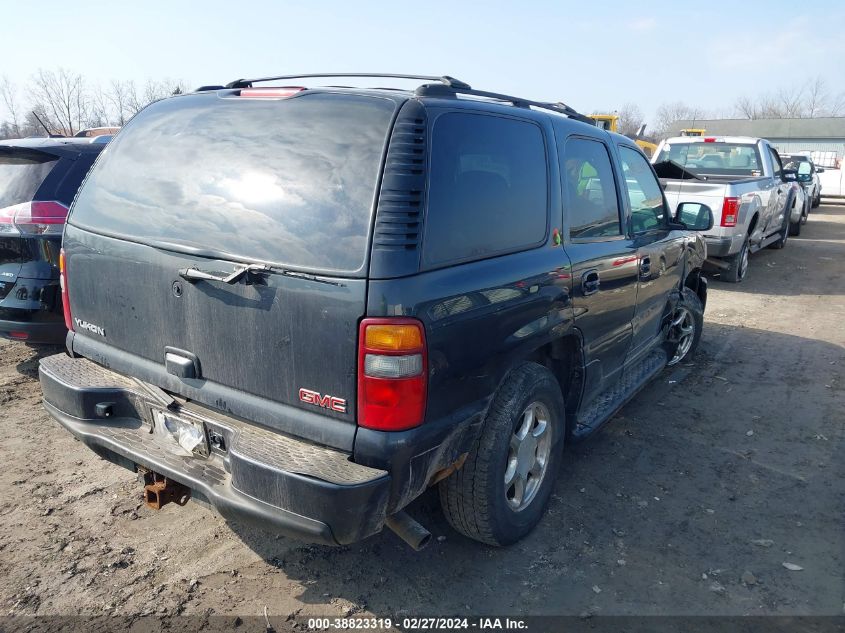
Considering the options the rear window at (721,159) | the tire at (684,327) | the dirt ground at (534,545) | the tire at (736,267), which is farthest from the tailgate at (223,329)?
the rear window at (721,159)

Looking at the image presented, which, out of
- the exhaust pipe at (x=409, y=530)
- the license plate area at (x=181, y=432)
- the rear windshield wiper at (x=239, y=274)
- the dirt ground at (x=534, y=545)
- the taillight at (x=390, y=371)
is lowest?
the dirt ground at (x=534, y=545)

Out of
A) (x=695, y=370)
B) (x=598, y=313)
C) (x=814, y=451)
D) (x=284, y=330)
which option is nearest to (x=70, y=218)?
(x=284, y=330)

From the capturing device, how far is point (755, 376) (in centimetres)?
561

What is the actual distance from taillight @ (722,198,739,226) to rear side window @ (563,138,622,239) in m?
5.43

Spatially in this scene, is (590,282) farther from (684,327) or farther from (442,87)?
(684,327)

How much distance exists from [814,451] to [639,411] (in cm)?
116

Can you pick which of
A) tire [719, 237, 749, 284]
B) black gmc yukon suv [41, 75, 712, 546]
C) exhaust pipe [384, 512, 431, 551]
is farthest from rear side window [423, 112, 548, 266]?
tire [719, 237, 749, 284]

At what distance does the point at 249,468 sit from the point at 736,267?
907 centimetres

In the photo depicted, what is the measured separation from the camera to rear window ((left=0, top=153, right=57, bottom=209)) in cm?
459

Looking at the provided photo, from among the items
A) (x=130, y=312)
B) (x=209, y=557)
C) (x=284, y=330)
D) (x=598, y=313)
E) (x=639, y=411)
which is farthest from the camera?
(x=639, y=411)

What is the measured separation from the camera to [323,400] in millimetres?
2279

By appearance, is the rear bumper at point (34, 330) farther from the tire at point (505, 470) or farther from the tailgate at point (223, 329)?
the tire at point (505, 470)

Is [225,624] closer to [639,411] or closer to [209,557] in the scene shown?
[209,557]

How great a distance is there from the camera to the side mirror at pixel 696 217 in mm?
4812
